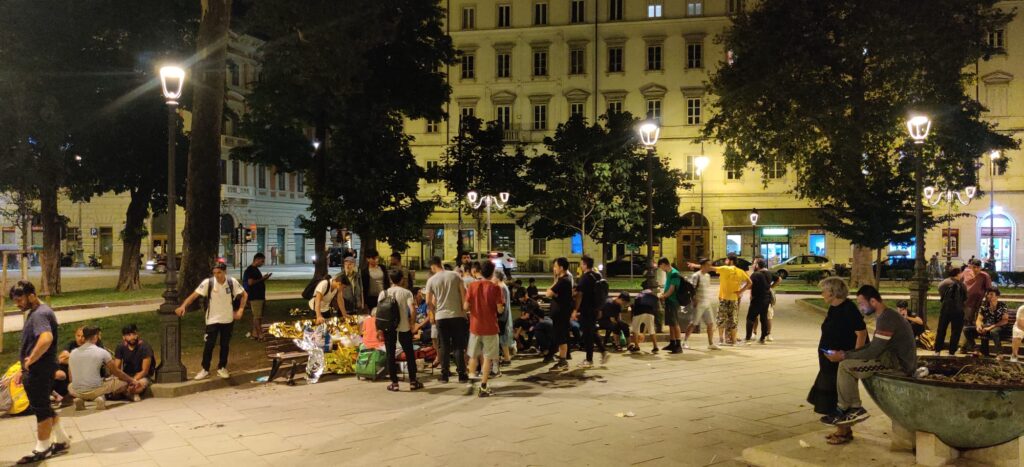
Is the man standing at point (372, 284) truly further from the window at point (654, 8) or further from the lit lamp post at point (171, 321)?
the window at point (654, 8)

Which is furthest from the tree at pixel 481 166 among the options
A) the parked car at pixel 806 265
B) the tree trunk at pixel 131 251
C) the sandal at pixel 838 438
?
the sandal at pixel 838 438

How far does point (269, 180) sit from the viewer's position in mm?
53594

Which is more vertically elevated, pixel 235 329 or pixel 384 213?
pixel 384 213

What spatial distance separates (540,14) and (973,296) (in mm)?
38135

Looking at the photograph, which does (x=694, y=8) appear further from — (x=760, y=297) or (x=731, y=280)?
(x=731, y=280)

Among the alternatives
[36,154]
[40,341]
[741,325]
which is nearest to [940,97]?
[741,325]

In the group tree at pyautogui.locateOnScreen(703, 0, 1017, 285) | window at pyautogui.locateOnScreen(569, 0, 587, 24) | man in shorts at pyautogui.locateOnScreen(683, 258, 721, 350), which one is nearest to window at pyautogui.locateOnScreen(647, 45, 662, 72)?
window at pyautogui.locateOnScreen(569, 0, 587, 24)

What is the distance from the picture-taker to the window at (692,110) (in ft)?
149

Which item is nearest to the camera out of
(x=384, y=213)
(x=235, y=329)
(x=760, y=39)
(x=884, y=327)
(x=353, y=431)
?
(x=884, y=327)

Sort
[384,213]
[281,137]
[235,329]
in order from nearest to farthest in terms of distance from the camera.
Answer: [235,329] < [384,213] < [281,137]

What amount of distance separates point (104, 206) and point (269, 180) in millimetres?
12675

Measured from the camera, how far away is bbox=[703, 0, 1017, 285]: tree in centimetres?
2069

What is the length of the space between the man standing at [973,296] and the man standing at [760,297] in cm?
334

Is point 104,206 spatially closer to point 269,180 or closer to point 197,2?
Result: point 269,180
